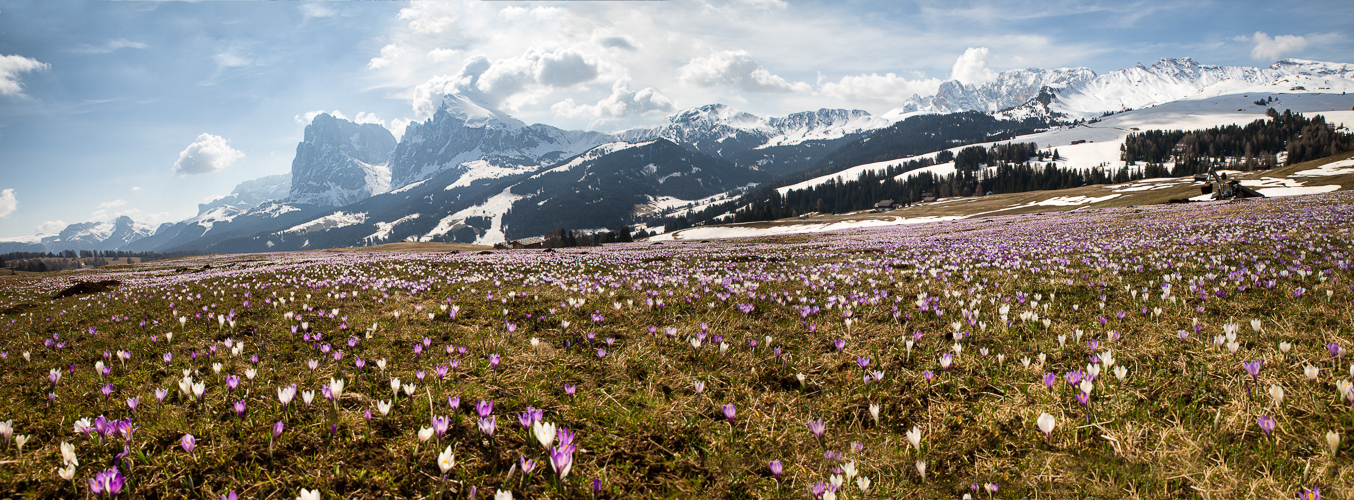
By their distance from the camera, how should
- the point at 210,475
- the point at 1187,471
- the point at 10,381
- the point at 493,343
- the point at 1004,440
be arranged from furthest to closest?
the point at 493,343 < the point at 10,381 < the point at 1004,440 < the point at 210,475 < the point at 1187,471

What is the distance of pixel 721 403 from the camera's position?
417 cm

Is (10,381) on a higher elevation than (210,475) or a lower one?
higher

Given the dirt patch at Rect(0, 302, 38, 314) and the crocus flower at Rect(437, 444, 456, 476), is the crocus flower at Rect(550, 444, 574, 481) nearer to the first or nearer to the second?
the crocus flower at Rect(437, 444, 456, 476)

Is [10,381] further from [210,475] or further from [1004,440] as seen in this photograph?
[1004,440]

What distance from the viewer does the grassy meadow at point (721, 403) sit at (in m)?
2.95

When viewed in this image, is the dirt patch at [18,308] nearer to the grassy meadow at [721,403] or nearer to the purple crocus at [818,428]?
the grassy meadow at [721,403]

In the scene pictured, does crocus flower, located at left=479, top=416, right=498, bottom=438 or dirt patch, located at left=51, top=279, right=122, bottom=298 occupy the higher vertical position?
dirt patch, located at left=51, top=279, right=122, bottom=298

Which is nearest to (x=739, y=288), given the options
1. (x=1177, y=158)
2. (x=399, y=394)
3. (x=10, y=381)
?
(x=399, y=394)

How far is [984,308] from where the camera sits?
6629mm

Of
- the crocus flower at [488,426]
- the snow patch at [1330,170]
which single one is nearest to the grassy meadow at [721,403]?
the crocus flower at [488,426]

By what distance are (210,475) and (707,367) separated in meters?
3.68

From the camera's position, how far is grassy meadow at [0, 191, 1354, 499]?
9.68 ft

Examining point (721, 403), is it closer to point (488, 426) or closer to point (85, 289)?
point (488, 426)

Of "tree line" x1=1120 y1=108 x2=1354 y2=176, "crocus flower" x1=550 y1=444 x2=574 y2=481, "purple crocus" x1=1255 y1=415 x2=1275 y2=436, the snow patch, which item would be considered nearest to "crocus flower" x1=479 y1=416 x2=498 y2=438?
"crocus flower" x1=550 y1=444 x2=574 y2=481
